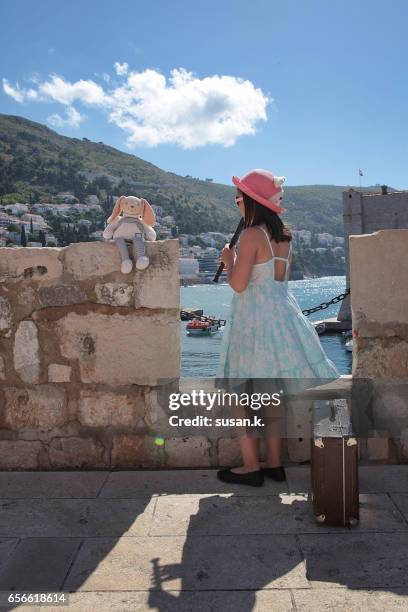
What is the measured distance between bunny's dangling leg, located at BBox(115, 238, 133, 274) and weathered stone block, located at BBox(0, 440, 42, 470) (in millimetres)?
1200

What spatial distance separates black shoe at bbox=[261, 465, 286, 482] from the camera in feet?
9.87

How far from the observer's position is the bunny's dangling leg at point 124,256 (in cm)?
314

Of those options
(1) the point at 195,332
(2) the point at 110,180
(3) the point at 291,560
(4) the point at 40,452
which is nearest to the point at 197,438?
(4) the point at 40,452

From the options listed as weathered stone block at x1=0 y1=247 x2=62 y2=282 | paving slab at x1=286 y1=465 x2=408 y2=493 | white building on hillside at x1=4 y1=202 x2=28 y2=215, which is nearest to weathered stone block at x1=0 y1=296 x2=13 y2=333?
weathered stone block at x1=0 y1=247 x2=62 y2=282

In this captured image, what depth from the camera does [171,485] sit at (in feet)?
9.97

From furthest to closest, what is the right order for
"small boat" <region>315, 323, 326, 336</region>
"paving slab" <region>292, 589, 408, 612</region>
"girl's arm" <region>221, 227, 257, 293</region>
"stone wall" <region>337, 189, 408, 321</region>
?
"small boat" <region>315, 323, 326, 336</region>, "stone wall" <region>337, 189, 408, 321</region>, "girl's arm" <region>221, 227, 257, 293</region>, "paving slab" <region>292, 589, 408, 612</region>

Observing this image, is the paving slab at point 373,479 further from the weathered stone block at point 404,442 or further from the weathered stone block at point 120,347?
the weathered stone block at point 120,347

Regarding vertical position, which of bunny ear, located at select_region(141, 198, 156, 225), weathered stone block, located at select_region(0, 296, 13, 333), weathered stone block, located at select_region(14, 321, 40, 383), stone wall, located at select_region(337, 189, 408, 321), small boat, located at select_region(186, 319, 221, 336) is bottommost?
small boat, located at select_region(186, 319, 221, 336)

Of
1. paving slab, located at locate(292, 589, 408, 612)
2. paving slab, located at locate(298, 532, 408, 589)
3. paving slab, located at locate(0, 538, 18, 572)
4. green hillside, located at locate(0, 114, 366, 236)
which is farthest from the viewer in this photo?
green hillside, located at locate(0, 114, 366, 236)

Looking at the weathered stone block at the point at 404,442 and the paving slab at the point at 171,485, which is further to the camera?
the weathered stone block at the point at 404,442

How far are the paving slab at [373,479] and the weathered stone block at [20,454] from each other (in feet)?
4.98

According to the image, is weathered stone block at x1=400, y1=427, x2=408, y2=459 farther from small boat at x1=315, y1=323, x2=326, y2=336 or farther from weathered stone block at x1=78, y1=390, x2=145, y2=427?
small boat at x1=315, y1=323, x2=326, y2=336

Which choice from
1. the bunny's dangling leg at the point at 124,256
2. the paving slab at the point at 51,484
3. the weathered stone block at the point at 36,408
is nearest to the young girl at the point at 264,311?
→ the bunny's dangling leg at the point at 124,256

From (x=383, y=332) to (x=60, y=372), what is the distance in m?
1.96
